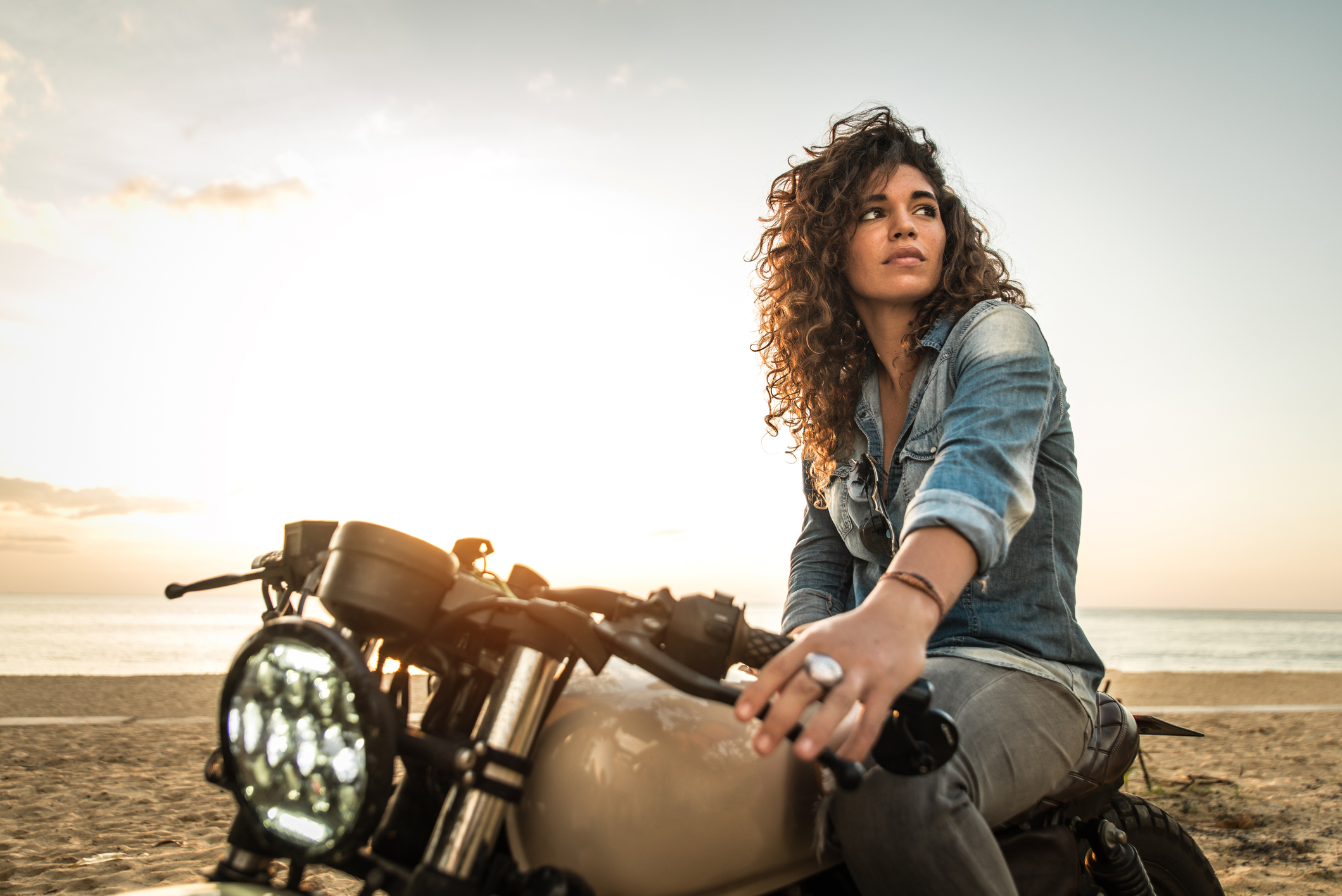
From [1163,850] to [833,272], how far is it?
1.64m

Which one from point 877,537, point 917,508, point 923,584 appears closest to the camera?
point 923,584

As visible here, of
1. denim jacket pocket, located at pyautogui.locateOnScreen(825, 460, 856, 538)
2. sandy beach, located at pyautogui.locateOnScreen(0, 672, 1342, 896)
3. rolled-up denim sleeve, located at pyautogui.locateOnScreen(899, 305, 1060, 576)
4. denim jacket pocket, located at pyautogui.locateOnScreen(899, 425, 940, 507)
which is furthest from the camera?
sandy beach, located at pyautogui.locateOnScreen(0, 672, 1342, 896)

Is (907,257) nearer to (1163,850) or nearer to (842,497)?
(842,497)

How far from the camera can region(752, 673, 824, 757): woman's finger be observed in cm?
81

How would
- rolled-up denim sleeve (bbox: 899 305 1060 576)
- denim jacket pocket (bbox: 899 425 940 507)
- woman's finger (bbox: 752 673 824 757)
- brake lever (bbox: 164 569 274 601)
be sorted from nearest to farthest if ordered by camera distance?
woman's finger (bbox: 752 673 824 757) < rolled-up denim sleeve (bbox: 899 305 1060 576) < brake lever (bbox: 164 569 274 601) < denim jacket pocket (bbox: 899 425 940 507)

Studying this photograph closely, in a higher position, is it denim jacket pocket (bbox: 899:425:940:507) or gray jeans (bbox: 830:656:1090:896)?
denim jacket pocket (bbox: 899:425:940:507)

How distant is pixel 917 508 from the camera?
1135 millimetres

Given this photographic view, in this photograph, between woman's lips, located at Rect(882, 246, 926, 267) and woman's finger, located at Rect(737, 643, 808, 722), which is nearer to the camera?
woman's finger, located at Rect(737, 643, 808, 722)

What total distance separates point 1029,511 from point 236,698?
111 centimetres

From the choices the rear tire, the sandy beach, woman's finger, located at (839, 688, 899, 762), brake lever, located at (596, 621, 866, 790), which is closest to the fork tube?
brake lever, located at (596, 621, 866, 790)

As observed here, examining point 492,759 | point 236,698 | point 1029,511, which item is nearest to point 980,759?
point 1029,511

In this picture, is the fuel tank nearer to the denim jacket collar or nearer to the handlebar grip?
the handlebar grip

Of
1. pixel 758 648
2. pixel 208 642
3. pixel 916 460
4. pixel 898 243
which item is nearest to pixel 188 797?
pixel 916 460

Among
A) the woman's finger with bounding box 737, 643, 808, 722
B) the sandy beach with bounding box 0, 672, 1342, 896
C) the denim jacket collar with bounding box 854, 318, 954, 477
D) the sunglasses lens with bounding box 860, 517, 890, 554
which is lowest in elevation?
the sandy beach with bounding box 0, 672, 1342, 896
